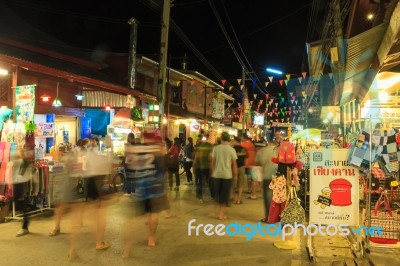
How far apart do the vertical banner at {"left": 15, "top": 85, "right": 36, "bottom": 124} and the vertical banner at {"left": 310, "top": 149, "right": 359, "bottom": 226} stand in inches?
262

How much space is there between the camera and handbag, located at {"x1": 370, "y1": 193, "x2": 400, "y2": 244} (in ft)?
19.8

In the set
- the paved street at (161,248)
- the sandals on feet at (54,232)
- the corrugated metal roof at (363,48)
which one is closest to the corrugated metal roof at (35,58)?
the paved street at (161,248)

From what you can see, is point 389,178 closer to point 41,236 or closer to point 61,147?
point 41,236

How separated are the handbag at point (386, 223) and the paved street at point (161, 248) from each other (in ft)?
2.02

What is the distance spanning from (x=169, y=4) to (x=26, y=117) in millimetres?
7473

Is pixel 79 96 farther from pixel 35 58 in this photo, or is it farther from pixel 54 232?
pixel 54 232

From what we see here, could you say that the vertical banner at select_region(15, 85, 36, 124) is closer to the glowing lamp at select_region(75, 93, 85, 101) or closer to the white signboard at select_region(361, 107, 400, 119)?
the glowing lamp at select_region(75, 93, 85, 101)

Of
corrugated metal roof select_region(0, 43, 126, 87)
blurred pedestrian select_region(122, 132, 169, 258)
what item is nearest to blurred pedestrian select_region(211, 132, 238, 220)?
blurred pedestrian select_region(122, 132, 169, 258)

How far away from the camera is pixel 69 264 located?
5520mm

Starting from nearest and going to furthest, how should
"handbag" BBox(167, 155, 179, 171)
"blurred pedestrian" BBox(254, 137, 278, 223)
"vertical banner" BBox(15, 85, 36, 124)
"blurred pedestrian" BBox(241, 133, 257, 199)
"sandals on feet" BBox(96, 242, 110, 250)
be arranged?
"sandals on feet" BBox(96, 242, 110, 250) → "blurred pedestrian" BBox(254, 137, 278, 223) → "vertical banner" BBox(15, 85, 36, 124) → "blurred pedestrian" BBox(241, 133, 257, 199) → "handbag" BBox(167, 155, 179, 171)

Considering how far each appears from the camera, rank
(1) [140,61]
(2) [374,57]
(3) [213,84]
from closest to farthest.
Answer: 1. (2) [374,57]
2. (1) [140,61]
3. (3) [213,84]

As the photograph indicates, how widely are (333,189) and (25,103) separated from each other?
23.9 feet

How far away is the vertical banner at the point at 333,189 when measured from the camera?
584 centimetres

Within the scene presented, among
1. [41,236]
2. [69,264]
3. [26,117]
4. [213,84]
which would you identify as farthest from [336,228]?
[213,84]
